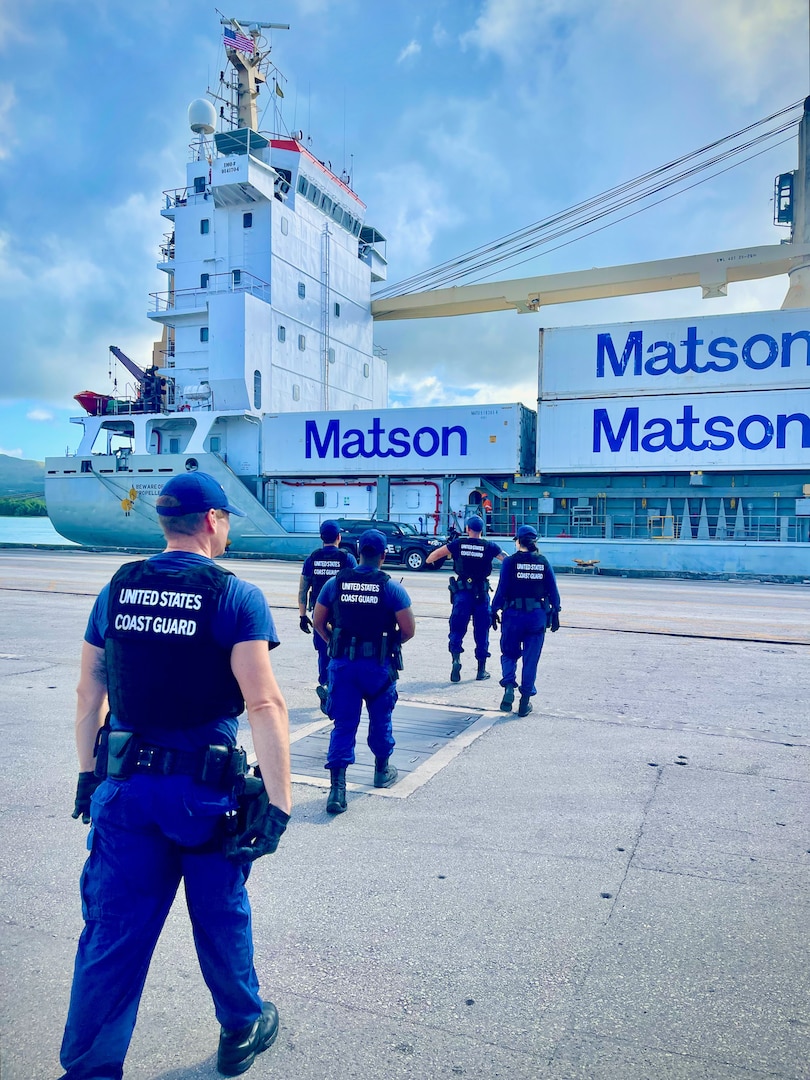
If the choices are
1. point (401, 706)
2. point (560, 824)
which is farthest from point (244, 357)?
point (560, 824)

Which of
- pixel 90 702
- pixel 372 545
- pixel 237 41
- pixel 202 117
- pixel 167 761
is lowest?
pixel 167 761

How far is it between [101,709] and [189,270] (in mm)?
30307

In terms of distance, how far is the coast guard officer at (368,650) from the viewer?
15.1ft

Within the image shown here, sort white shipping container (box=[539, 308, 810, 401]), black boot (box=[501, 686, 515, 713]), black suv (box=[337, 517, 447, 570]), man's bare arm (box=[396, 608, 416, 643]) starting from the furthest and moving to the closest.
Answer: white shipping container (box=[539, 308, 810, 401]) → black suv (box=[337, 517, 447, 570]) → black boot (box=[501, 686, 515, 713]) → man's bare arm (box=[396, 608, 416, 643])

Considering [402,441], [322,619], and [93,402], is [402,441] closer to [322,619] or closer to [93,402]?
[93,402]

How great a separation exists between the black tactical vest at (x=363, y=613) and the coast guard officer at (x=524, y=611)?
2.32 meters

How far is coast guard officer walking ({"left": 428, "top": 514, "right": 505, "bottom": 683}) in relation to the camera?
8.05 metres

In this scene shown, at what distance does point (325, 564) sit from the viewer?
277 inches

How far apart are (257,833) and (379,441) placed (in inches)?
962

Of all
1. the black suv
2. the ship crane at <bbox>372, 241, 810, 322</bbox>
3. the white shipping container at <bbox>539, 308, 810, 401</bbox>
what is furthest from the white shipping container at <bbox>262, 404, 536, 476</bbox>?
the ship crane at <bbox>372, 241, 810, 322</bbox>

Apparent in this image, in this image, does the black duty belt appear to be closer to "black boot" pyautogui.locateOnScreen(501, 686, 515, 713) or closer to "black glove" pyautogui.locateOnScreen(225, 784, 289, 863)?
"black glove" pyautogui.locateOnScreen(225, 784, 289, 863)

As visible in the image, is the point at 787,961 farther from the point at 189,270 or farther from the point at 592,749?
the point at 189,270

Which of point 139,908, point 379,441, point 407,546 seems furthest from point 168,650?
point 379,441

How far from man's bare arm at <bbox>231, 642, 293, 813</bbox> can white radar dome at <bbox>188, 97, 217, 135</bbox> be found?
110ft
